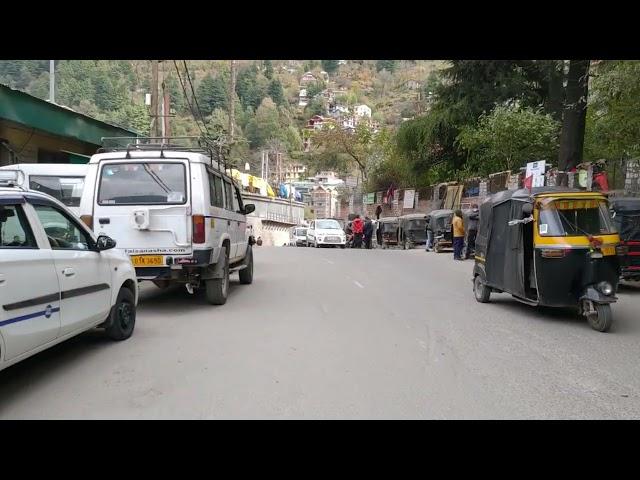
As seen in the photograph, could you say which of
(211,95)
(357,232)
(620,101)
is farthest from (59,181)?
(211,95)

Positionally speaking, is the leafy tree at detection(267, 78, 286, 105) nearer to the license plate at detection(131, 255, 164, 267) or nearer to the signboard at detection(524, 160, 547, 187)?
the signboard at detection(524, 160, 547, 187)

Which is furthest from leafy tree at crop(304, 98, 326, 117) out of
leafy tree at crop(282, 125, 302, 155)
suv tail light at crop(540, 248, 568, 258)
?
suv tail light at crop(540, 248, 568, 258)

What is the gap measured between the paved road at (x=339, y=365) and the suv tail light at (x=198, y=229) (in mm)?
1233

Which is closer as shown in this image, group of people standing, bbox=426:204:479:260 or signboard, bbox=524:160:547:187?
signboard, bbox=524:160:547:187

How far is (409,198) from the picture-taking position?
3712cm

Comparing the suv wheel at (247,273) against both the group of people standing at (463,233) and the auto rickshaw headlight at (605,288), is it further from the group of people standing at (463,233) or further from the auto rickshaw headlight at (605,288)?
the group of people standing at (463,233)

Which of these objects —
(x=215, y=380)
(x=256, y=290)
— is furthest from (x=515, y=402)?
(x=256, y=290)

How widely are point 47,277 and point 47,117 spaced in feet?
33.2

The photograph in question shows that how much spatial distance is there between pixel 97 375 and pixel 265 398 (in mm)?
1871

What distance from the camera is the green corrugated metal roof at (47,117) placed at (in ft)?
39.5

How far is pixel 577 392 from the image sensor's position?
516cm

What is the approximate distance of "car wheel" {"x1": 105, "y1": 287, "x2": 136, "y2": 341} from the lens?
6766 mm

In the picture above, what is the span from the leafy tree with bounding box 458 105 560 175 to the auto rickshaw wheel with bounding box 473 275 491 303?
1452cm
